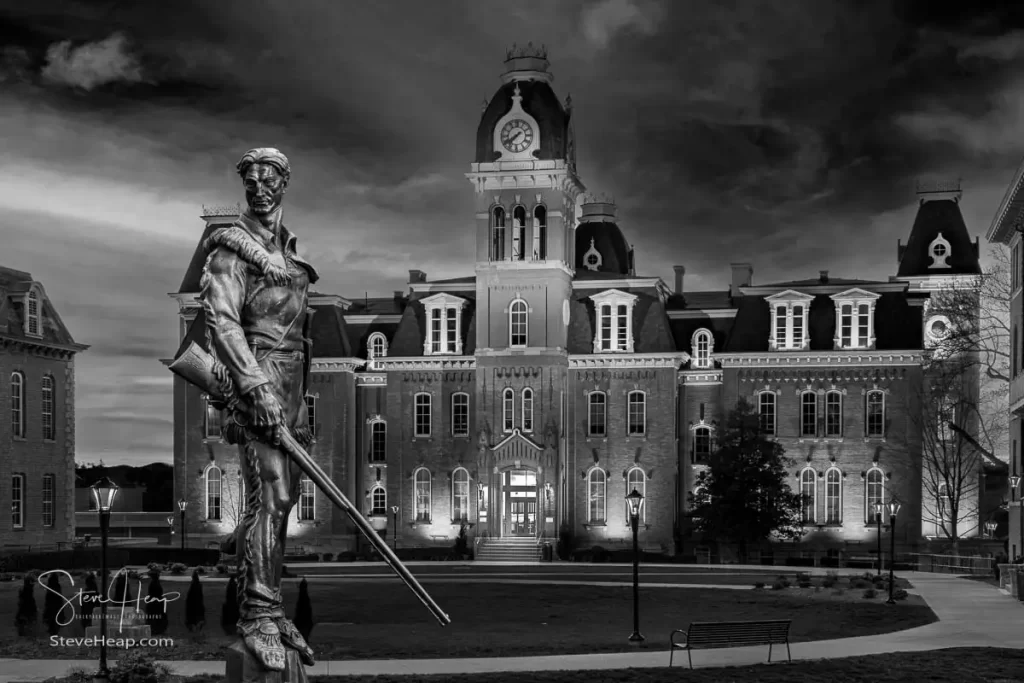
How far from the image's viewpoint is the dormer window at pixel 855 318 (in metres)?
62.6

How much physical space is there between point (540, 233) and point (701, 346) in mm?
9890

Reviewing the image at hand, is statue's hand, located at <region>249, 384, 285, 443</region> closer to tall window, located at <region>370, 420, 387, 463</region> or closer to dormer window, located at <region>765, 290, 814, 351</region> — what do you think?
dormer window, located at <region>765, 290, 814, 351</region>

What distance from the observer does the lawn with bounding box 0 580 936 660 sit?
74.3 ft

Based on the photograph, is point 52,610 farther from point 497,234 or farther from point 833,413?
point 833,413

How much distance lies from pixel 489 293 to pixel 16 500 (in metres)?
22.5

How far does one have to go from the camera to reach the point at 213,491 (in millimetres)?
68625

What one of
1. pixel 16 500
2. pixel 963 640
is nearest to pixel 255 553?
pixel 963 640

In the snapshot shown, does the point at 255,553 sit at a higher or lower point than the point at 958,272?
lower

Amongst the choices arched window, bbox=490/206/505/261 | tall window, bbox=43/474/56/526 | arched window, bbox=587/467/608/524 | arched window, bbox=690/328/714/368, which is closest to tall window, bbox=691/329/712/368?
arched window, bbox=690/328/714/368

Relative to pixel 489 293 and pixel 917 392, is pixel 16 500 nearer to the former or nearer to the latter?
pixel 489 293

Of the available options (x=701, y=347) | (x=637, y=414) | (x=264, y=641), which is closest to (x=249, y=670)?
(x=264, y=641)

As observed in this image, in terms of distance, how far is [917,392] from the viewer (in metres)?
61.9

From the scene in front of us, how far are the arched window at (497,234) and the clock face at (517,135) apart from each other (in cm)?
289

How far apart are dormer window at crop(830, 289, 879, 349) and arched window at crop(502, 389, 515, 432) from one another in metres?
15.0
